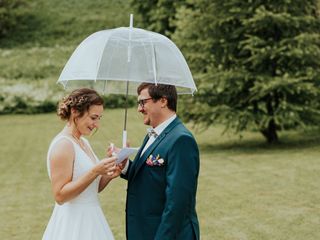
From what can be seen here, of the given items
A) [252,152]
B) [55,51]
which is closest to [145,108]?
[252,152]

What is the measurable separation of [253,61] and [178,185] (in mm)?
13770

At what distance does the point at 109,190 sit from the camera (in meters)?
13.0

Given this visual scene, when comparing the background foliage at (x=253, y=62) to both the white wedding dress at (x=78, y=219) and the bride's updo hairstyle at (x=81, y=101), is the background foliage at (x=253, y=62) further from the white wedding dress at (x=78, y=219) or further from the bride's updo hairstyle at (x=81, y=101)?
the bride's updo hairstyle at (x=81, y=101)

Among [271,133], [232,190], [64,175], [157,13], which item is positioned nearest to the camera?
[64,175]

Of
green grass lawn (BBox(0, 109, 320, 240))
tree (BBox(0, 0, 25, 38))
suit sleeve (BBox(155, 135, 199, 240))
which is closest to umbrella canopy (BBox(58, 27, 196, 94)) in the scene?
suit sleeve (BBox(155, 135, 199, 240))

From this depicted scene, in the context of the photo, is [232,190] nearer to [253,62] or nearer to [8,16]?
[253,62]

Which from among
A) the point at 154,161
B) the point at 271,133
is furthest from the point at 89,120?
the point at 271,133

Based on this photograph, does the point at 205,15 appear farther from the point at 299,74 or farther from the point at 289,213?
the point at 289,213

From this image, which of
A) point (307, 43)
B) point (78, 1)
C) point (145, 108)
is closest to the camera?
point (145, 108)

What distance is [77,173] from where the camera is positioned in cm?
504

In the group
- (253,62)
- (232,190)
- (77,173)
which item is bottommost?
(232,190)

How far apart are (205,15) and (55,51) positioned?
27039 mm

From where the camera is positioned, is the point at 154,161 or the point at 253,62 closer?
the point at 154,161

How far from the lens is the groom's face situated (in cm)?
468
